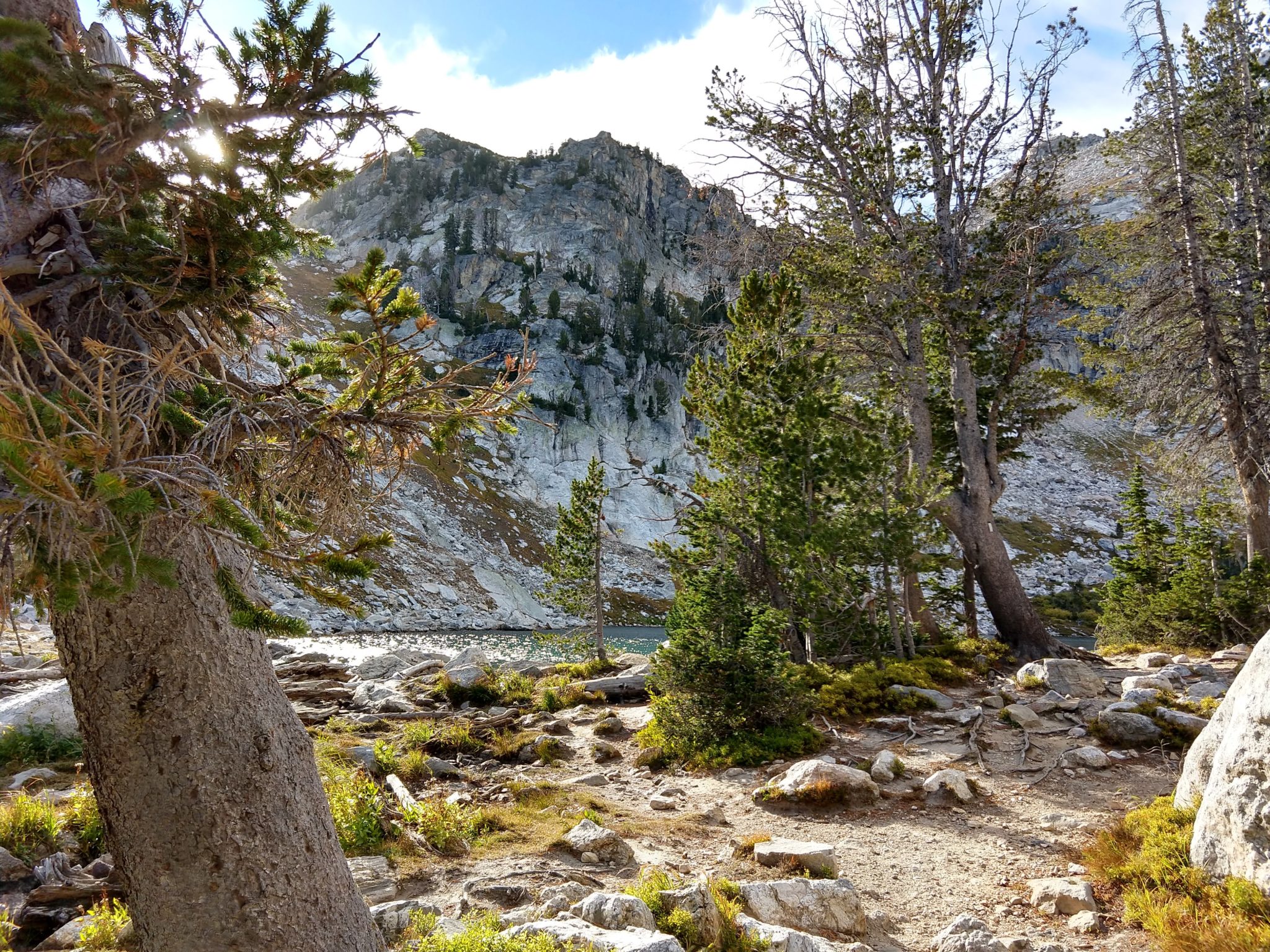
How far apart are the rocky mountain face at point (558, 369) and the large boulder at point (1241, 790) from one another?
4951cm

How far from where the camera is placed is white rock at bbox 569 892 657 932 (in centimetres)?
448

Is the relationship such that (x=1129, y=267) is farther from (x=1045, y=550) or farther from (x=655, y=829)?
(x=1045, y=550)

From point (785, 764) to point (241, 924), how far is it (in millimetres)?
7509

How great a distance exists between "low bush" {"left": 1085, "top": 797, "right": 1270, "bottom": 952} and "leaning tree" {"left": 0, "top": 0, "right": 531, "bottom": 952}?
4.92 m

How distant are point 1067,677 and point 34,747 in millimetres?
14829

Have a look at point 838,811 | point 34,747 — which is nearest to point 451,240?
point 34,747

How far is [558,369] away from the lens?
4112 inches

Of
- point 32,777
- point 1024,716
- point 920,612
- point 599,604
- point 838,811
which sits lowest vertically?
point 838,811

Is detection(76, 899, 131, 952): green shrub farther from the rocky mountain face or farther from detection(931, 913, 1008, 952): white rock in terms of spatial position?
the rocky mountain face

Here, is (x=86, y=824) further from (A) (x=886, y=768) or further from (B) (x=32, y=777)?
(A) (x=886, y=768)

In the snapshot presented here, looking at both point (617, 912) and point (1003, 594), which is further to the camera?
point (1003, 594)

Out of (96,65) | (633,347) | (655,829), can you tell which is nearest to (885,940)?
(655,829)

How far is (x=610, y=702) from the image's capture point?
593 inches

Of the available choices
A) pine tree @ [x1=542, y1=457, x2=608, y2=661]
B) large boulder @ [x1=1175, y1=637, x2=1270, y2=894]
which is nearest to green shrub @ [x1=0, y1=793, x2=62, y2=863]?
large boulder @ [x1=1175, y1=637, x2=1270, y2=894]
